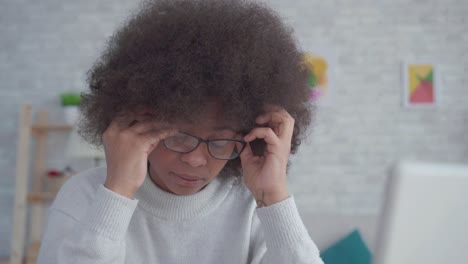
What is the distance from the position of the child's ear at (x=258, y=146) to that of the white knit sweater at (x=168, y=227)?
13 cm

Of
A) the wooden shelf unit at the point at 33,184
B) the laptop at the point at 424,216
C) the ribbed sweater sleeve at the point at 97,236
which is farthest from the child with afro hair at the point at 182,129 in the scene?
the wooden shelf unit at the point at 33,184

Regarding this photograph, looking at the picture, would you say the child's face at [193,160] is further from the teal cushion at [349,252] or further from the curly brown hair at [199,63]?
the teal cushion at [349,252]

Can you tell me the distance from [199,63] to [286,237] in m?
0.39

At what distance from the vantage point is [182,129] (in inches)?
38.7

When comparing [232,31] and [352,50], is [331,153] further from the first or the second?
[232,31]

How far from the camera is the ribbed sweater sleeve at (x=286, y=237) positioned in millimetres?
980

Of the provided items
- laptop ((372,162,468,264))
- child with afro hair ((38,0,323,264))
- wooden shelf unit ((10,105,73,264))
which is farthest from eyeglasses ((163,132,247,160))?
wooden shelf unit ((10,105,73,264))

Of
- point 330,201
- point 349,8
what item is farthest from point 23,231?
point 349,8

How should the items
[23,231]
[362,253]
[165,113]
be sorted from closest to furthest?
[165,113] < [362,253] < [23,231]

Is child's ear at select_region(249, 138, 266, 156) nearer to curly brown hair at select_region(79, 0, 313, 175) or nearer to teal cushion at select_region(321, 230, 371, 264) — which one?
curly brown hair at select_region(79, 0, 313, 175)

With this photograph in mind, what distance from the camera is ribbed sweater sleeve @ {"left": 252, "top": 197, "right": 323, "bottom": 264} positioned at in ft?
3.21

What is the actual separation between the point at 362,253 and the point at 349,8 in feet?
6.71

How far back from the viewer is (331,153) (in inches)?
131

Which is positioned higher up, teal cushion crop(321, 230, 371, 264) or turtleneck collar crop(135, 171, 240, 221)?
turtleneck collar crop(135, 171, 240, 221)
